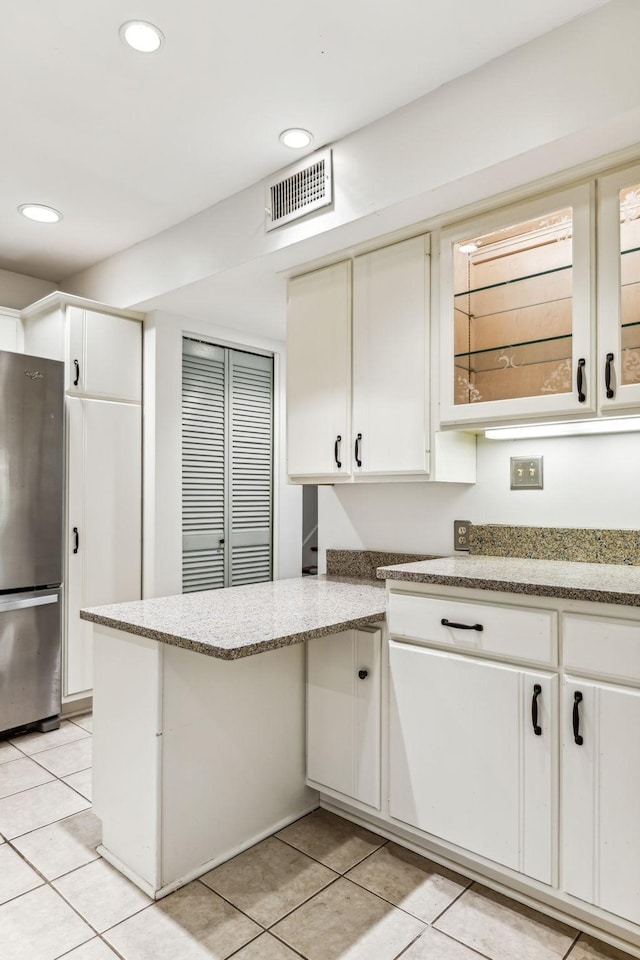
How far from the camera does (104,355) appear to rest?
3.26m

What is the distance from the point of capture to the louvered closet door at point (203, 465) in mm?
3484

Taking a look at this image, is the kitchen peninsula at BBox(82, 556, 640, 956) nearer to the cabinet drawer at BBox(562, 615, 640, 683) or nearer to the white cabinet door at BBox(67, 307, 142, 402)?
the cabinet drawer at BBox(562, 615, 640, 683)

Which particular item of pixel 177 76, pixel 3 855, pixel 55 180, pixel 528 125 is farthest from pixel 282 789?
pixel 55 180

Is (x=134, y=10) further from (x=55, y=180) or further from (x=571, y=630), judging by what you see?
(x=571, y=630)

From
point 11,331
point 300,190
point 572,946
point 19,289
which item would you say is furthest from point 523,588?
point 19,289

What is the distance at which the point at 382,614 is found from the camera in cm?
197

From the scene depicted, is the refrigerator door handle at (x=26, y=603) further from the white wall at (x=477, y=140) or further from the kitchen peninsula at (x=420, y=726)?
the white wall at (x=477, y=140)

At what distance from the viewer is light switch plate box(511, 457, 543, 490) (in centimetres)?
224

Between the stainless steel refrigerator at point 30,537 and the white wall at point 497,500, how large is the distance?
1372 mm

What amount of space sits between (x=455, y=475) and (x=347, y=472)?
0.45 m

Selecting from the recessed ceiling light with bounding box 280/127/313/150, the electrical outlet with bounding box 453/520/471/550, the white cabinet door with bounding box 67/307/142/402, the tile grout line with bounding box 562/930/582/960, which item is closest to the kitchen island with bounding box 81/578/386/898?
the electrical outlet with bounding box 453/520/471/550

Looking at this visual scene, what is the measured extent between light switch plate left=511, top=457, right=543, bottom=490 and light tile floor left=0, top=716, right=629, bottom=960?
1326mm

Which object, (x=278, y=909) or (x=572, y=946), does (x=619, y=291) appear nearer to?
(x=572, y=946)

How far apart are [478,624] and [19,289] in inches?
134
